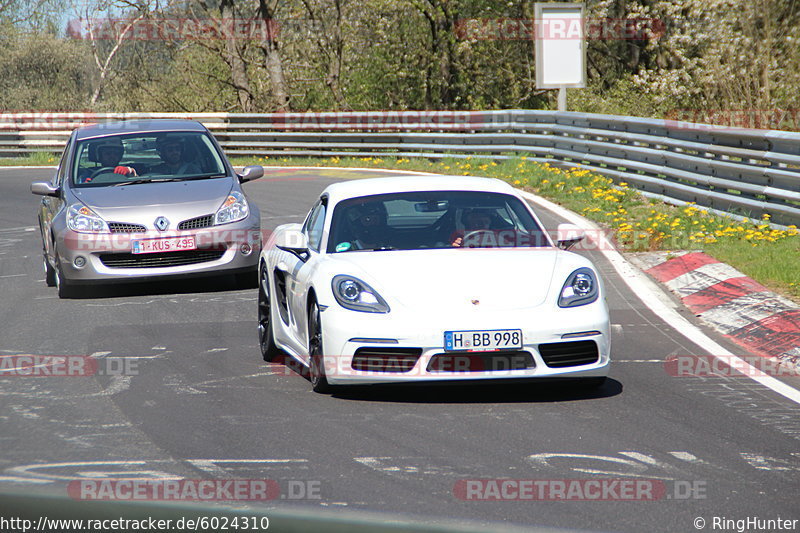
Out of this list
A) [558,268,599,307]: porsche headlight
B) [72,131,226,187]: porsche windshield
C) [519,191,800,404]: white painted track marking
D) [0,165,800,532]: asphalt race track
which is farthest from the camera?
[72,131,226,187]: porsche windshield

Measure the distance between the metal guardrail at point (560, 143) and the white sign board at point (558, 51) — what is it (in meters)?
1.17

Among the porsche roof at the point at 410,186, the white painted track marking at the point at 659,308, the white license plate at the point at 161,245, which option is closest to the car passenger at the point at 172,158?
the white license plate at the point at 161,245

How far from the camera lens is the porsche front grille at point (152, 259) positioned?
424 inches

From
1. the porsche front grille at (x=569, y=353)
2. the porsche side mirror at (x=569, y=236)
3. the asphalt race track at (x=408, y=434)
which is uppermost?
the porsche side mirror at (x=569, y=236)

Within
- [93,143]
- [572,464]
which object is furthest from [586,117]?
[572,464]

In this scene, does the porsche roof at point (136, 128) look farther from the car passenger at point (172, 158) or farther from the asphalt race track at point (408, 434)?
the asphalt race track at point (408, 434)

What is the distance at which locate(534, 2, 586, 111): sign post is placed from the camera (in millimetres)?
22156

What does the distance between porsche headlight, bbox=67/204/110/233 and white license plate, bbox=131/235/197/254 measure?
0.33 m

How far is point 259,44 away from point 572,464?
32.1 meters

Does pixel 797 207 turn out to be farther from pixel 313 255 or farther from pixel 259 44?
pixel 259 44

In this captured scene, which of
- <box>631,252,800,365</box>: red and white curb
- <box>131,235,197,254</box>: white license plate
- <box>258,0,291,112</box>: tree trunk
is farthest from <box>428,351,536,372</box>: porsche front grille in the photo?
<box>258,0,291,112</box>: tree trunk

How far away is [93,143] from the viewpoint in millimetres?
12078

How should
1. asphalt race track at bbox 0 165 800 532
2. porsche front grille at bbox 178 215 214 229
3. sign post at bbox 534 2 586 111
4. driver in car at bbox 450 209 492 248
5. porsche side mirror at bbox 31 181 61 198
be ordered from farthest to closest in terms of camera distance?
1. sign post at bbox 534 2 586 111
2. porsche side mirror at bbox 31 181 61 198
3. porsche front grille at bbox 178 215 214 229
4. driver in car at bbox 450 209 492 248
5. asphalt race track at bbox 0 165 800 532

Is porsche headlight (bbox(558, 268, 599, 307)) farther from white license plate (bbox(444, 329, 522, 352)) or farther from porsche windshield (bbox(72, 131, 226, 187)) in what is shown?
porsche windshield (bbox(72, 131, 226, 187))
